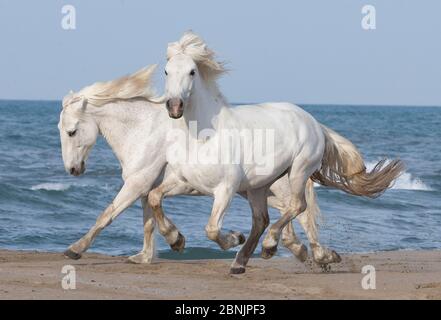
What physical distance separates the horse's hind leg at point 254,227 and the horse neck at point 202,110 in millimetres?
881

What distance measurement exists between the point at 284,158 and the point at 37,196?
9.88 meters

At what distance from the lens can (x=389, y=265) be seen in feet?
35.4

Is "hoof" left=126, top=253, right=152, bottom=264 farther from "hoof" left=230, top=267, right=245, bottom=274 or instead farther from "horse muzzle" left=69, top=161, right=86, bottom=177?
"hoof" left=230, top=267, right=245, bottom=274

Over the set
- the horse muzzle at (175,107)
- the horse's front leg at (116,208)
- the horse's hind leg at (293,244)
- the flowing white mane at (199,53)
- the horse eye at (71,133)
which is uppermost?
the flowing white mane at (199,53)

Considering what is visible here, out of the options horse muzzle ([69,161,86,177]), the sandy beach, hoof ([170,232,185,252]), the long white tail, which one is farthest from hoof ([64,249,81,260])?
the long white tail

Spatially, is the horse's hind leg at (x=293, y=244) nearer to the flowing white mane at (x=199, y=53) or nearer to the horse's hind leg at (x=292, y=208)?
the horse's hind leg at (x=292, y=208)

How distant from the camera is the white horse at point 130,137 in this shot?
9547 millimetres

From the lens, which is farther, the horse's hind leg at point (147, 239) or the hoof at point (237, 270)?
the horse's hind leg at point (147, 239)

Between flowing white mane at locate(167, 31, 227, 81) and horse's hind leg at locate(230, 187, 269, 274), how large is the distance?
1073mm

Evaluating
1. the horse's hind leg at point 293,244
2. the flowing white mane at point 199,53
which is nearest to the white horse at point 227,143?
the flowing white mane at point 199,53

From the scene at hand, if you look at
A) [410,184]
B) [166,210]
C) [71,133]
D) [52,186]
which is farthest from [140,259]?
[410,184]

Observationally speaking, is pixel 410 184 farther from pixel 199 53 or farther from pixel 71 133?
pixel 199 53
